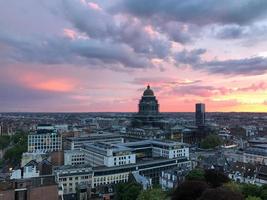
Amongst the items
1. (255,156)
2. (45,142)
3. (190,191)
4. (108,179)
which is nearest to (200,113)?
(255,156)

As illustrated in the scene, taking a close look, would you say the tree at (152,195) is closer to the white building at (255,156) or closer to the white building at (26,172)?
the white building at (26,172)

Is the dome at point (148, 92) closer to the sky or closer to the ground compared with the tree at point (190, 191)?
closer to the sky

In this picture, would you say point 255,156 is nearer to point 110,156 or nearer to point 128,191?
point 110,156

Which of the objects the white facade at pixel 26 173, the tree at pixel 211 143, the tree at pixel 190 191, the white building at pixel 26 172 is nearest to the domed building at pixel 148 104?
the tree at pixel 211 143

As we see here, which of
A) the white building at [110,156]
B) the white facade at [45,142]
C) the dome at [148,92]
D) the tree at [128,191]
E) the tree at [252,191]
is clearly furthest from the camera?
the dome at [148,92]

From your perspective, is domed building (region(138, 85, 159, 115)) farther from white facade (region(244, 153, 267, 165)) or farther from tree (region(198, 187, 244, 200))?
tree (region(198, 187, 244, 200))

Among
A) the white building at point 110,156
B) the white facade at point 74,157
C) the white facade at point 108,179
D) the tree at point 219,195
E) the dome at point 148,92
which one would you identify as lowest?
the white facade at point 108,179

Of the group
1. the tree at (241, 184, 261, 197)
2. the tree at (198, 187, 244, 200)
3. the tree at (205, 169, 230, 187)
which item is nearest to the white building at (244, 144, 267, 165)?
the tree at (205, 169, 230, 187)
